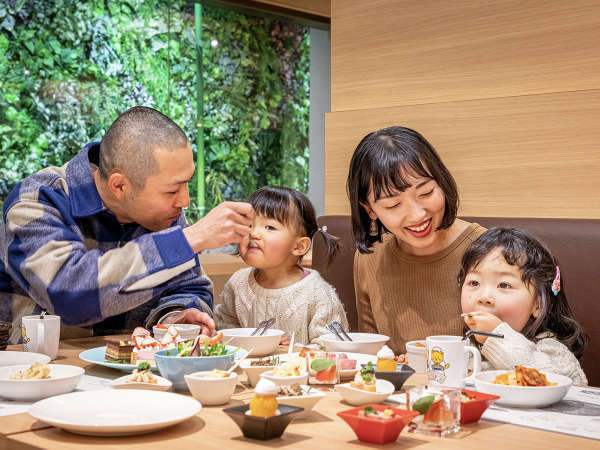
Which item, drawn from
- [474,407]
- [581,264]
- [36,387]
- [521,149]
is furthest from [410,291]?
[36,387]

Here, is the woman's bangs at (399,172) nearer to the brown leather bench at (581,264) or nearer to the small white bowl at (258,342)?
the brown leather bench at (581,264)

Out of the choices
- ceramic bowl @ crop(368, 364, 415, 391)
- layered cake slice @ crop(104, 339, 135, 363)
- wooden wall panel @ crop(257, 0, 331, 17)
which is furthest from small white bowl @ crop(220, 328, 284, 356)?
wooden wall panel @ crop(257, 0, 331, 17)

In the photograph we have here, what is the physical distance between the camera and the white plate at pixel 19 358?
5.34ft

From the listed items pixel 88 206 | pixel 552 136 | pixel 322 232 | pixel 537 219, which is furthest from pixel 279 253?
pixel 552 136

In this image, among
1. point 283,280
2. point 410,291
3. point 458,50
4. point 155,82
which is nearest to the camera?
point 410,291

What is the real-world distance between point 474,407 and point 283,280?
1.44m

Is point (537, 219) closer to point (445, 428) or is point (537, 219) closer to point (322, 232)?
point (322, 232)

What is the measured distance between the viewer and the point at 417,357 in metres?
1.62

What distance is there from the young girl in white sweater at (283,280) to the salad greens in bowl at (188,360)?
3.29ft

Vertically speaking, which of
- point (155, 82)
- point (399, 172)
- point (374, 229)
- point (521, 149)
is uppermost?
point (155, 82)

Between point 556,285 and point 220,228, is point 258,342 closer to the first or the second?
point 220,228

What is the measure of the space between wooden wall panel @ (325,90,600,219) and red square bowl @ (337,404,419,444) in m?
1.62

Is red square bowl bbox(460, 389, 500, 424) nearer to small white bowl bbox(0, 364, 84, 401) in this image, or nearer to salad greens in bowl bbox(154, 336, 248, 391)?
salad greens in bowl bbox(154, 336, 248, 391)

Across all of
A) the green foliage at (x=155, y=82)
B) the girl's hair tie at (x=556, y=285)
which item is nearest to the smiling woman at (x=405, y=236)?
the girl's hair tie at (x=556, y=285)
